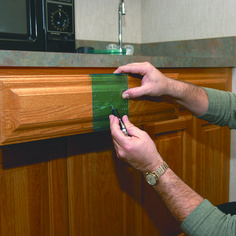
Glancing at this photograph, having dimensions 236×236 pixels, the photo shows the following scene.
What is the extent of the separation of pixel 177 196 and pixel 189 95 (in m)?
0.44

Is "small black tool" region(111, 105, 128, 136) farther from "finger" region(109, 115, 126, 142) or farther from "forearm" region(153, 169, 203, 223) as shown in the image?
"forearm" region(153, 169, 203, 223)

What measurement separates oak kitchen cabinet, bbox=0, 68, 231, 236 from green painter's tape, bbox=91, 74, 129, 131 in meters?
0.02

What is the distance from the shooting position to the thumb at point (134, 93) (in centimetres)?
91

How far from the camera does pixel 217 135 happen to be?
1541mm

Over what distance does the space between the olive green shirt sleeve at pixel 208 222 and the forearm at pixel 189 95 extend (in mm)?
418

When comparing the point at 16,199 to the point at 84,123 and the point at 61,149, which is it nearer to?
the point at 61,149

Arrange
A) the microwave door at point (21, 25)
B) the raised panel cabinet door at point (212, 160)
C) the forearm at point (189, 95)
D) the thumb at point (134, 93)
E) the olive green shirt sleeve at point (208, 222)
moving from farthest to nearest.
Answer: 1. the raised panel cabinet door at point (212, 160)
2. the microwave door at point (21, 25)
3. the forearm at point (189, 95)
4. the thumb at point (134, 93)
5. the olive green shirt sleeve at point (208, 222)

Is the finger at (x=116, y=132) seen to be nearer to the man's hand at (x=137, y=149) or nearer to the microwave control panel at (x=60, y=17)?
the man's hand at (x=137, y=149)

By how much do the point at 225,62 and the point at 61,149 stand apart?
3.09ft

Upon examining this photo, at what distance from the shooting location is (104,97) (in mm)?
876

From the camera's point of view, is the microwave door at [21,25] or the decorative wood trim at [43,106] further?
the microwave door at [21,25]

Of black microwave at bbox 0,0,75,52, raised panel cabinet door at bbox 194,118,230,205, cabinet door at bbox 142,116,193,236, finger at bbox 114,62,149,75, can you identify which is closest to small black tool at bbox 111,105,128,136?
finger at bbox 114,62,149,75

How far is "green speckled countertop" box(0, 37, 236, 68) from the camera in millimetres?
762

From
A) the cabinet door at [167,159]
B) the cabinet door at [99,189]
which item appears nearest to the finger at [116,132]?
the cabinet door at [99,189]
